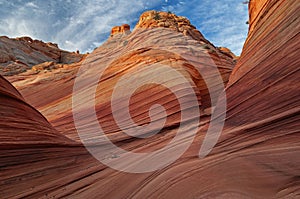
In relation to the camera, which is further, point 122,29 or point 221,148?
point 122,29

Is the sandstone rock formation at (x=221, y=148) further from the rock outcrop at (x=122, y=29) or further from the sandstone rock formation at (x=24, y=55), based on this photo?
the sandstone rock formation at (x=24, y=55)

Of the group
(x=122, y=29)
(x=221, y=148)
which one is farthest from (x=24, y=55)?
(x=221, y=148)

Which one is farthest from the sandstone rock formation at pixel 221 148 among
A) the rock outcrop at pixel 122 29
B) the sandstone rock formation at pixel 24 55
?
the sandstone rock formation at pixel 24 55

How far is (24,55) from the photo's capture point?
24.7 metres

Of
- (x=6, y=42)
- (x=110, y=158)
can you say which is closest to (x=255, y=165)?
(x=110, y=158)

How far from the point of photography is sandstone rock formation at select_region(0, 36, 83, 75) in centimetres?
1855

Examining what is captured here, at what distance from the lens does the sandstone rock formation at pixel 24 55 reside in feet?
60.8

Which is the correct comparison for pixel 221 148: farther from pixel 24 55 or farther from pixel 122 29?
pixel 24 55

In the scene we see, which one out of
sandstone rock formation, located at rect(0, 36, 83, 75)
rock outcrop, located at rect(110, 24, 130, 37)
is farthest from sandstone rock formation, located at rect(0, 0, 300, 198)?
sandstone rock formation, located at rect(0, 36, 83, 75)

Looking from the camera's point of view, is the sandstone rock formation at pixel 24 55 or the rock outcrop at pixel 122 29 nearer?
the rock outcrop at pixel 122 29

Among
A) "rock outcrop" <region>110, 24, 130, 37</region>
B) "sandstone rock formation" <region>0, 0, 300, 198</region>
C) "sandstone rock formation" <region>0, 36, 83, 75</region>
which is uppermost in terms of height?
"sandstone rock formation" <region>0, 36, 83, 75</region>

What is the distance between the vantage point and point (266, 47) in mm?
4715

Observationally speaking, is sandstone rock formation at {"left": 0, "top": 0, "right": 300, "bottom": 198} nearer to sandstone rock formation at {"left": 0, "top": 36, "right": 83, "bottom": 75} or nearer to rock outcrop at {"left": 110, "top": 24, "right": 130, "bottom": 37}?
rock outcrop at {"left": 110, "top": 24, "right": 130, "bottom": 37}

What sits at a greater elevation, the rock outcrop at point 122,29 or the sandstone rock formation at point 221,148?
the rock outcrop at point 122,29
